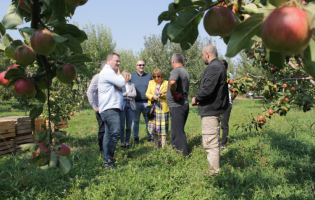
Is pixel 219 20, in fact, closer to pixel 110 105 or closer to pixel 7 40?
pixel 7 40

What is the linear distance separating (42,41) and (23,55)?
0.14 meters

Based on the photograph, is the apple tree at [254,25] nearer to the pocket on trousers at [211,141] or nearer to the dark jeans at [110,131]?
the pocket on trousers at [211,141]

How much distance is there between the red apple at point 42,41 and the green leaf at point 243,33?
561 mm

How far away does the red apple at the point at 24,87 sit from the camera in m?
0.83

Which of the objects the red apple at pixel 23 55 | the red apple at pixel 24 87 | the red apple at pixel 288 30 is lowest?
the red apple at pixel 24 87

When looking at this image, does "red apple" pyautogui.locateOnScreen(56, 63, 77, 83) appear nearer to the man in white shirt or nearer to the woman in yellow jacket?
the man in white shirt

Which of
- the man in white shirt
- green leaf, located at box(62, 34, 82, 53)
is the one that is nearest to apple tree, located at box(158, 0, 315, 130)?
green leaf, located at box(62, 34, 82, 53)

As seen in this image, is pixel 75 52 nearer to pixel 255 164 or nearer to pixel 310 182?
pixel 310 182

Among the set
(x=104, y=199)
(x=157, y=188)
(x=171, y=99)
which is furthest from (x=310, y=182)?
(x=104, y=199)

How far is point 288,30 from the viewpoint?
369 mm

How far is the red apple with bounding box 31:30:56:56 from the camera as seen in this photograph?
2.28 feet

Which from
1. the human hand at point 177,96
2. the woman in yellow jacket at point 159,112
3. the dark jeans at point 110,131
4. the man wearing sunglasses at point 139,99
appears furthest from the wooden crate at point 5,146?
the human hand at point 177,96

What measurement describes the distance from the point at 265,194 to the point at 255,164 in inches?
39.1

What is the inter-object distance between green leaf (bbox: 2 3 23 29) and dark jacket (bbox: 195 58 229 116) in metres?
2.29
